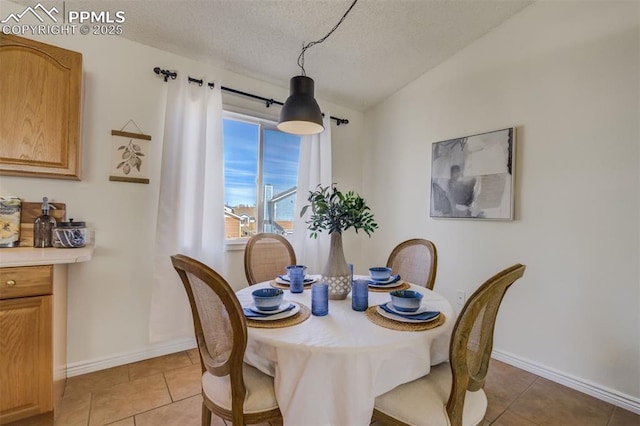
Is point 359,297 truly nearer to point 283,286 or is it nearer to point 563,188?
point 283,286

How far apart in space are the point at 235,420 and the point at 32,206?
1850 millimetres

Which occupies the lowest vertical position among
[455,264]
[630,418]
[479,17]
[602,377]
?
[630,418]

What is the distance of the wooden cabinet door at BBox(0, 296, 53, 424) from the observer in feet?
4.53

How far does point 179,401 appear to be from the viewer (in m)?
1.82

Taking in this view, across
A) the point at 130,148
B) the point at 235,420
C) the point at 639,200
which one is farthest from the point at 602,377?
the point at 130,148

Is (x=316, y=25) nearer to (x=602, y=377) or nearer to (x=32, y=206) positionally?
(x=32, y=206)

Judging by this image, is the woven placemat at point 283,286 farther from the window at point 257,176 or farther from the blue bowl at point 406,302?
the window at point 257,176

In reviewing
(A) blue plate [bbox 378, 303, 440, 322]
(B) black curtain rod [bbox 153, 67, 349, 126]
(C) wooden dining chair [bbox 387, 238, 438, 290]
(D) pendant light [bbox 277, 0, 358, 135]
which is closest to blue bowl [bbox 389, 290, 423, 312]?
(A) blue plate [bbox 378, 303, 440, 322]

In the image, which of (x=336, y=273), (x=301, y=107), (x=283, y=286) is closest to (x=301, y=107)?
(x=301, y=107)

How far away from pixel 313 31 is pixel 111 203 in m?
1.98

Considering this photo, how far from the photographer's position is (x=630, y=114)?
185 cm

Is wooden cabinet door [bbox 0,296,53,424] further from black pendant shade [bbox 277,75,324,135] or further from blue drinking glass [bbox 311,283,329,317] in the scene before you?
black pendant shade [bbox 277,75,324,135]

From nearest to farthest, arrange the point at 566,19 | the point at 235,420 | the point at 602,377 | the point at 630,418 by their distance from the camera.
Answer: the point at 235,420 → the point at 630,418 → the point at 602,377 → the point at 566,19

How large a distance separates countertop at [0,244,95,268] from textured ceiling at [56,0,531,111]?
5.04 ft
